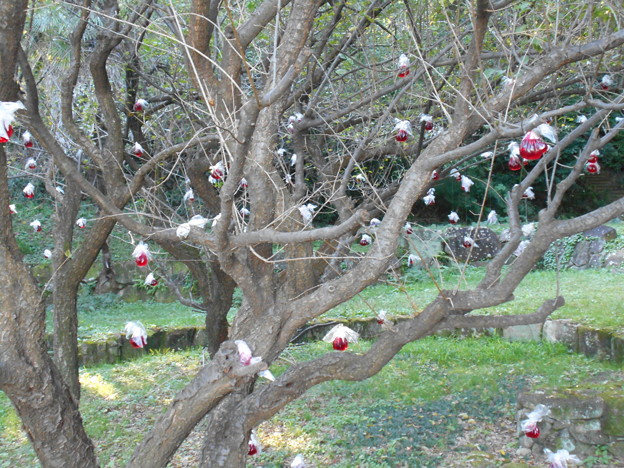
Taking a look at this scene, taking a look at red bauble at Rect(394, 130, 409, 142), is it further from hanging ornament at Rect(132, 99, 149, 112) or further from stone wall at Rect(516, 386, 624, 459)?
hanging ornament at Rect(132, 99, 149, 112)

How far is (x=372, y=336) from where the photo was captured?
685 centimetres

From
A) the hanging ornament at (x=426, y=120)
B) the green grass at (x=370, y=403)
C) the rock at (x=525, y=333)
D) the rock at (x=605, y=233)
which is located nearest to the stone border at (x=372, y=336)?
the rock at (x=525, y=333)

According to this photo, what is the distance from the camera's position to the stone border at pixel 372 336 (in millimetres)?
5344

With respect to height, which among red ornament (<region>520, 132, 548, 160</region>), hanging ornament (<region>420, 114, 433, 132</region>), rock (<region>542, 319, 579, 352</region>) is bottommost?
rock (<region>542, 319, 579, 352</region>)

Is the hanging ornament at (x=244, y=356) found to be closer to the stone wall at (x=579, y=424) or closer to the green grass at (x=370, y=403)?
the green grass at (x=370, y=403)

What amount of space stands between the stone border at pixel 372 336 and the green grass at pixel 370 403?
6.2 inches

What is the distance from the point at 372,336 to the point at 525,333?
5.26 ft

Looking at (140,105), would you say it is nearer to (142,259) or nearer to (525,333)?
(142,259)

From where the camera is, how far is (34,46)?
18.0 ft

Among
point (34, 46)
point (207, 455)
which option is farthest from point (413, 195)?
point (34, 46)

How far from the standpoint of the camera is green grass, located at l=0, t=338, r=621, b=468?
13.1ft

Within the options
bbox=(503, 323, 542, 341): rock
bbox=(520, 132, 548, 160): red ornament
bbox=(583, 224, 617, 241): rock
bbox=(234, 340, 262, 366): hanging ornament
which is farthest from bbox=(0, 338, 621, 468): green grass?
bbox=(583, 224, 617, 241): rock

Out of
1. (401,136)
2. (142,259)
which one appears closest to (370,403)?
(401,136)

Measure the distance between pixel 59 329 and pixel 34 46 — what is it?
280cm
